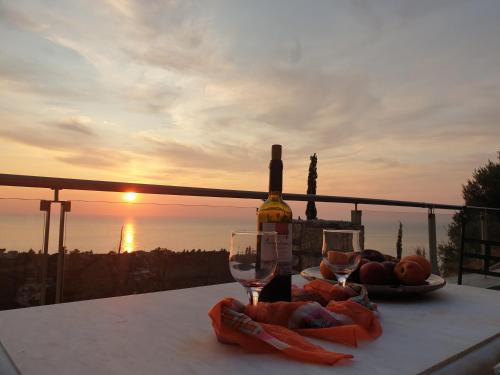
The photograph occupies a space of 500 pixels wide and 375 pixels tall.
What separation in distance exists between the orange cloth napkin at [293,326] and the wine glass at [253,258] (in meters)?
0.05

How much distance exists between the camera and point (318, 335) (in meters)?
0.68

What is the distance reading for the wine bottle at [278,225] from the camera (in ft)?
2.84

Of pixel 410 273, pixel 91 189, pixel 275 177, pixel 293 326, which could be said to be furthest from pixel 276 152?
pixel 91 189

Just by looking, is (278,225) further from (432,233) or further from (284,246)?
(432,233)

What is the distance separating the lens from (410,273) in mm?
1051

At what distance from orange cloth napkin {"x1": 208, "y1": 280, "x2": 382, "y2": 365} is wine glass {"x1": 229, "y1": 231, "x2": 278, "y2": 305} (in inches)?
A: 2.1

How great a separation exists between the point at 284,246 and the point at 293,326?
19 cm

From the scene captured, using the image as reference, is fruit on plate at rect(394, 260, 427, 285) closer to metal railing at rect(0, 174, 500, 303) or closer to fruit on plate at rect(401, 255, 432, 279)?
fruit on plate at rect(401, 255, 432, 279)

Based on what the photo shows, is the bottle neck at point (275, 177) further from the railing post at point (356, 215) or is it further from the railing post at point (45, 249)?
the railing post at point (356, 215)

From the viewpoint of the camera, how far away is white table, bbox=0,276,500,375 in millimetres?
532

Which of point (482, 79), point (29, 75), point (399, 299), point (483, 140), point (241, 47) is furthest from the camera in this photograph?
point (483, 140)

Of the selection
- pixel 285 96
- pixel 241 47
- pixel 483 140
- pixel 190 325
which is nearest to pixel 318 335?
pixel 190 325

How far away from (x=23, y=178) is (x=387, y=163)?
911cm

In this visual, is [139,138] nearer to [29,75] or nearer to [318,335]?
[29,75]
